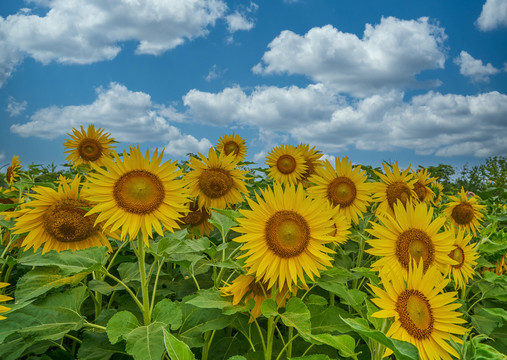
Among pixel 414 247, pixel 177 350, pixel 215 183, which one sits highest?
pixel 215 183

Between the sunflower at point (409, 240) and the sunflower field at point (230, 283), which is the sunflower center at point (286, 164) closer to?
the sunflower field at point (230, 283)

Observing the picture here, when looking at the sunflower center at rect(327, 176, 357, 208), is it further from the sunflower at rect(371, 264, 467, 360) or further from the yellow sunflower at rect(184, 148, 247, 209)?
the sunflower at rect(371, 264, 467, 360)

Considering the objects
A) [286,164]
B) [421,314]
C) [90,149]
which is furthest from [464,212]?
[90,149]

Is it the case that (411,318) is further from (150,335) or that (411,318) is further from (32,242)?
(32,242)

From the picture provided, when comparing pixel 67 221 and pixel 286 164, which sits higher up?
pixel 286 164

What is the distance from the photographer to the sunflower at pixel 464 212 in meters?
3.99

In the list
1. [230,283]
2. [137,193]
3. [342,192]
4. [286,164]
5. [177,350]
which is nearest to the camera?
[177,350]

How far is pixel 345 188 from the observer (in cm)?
332

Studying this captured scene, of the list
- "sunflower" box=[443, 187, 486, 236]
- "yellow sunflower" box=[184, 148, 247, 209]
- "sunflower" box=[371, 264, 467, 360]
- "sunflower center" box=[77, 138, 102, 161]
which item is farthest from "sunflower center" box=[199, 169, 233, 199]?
"sunflower" box=[443, 187, 486, 236]

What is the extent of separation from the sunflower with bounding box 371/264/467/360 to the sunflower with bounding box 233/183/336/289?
30cm

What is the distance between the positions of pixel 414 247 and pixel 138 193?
145 cm

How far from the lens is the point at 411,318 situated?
156 cm

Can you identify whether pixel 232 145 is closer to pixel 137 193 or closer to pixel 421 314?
pixel 137 193

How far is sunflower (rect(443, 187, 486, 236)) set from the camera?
3.99 metres
